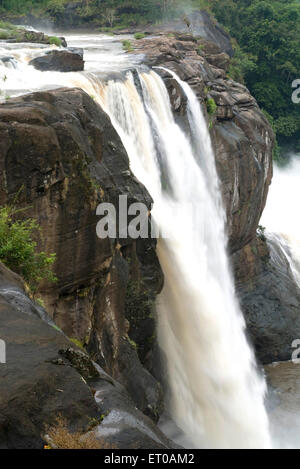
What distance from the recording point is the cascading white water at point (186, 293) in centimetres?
1148

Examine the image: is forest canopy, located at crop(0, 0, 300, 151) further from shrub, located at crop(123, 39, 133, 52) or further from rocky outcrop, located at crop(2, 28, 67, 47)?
rocky outcrop, located at crop(2, 28, 67, 47)

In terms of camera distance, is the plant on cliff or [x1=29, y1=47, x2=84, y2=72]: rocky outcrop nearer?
the plant on cliff

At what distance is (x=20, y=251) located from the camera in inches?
248

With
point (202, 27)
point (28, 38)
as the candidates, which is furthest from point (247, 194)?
point (202, 27)

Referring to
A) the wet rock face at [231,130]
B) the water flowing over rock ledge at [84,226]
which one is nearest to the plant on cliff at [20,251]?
the water flowing over rock ledge at [84,226]

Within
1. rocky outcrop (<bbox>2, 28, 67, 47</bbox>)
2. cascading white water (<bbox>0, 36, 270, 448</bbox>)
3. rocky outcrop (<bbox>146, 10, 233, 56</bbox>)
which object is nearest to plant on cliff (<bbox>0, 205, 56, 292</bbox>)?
cascading white water (<bbox>0, 36, 270, 448</bbox>)

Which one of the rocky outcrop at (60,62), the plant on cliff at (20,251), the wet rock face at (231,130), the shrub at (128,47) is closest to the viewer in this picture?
the plant on cliff at (20,251)

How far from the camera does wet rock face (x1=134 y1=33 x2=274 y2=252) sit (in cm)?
1684

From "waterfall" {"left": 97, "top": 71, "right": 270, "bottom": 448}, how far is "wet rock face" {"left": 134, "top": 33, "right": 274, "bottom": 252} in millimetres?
1871

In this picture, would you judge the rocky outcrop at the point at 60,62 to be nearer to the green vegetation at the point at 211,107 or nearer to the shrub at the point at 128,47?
the green vegetation at the point at 211,107

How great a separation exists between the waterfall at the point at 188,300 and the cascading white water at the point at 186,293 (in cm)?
2

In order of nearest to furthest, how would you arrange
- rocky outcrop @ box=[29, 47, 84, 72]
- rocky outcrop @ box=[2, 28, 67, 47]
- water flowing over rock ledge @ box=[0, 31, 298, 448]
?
water flowing over rock ledge @ box=[0, 31, 298, 448]
rocky outcrop @ box=[29, 47, 84, 72]
rocky outcrop @ box=[2, 28, 67, 47]

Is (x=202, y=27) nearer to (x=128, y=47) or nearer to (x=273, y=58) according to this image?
(x=273, y=58)

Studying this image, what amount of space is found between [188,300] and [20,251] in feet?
20.3
